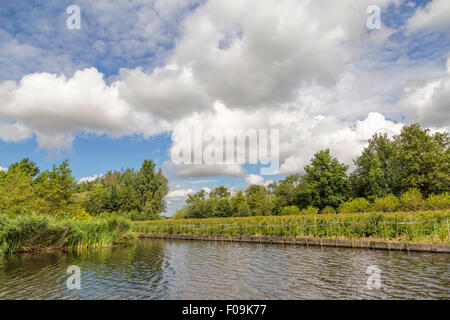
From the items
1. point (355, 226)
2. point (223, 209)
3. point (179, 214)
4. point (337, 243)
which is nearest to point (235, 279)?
point (337, 243)

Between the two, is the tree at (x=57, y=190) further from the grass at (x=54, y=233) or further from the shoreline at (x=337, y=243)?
the shoreline at (x=337, y=243)

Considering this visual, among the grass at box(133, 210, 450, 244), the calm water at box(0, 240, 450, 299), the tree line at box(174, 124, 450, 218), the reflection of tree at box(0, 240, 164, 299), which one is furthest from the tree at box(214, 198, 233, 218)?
the calm water at box(0, 240, 450, 299)

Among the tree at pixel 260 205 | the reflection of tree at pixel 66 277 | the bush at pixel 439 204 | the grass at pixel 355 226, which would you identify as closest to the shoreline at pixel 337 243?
the grass at pixel 355 226

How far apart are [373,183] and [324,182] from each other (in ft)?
39.8

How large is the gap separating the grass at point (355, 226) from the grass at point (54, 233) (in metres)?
16.4

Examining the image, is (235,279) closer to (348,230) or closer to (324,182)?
(348,230)

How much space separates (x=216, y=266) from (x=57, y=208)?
95.5 feet

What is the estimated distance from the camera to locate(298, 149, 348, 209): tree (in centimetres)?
5803

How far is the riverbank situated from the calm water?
4182mm

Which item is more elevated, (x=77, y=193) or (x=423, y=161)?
(x=423, y=161)

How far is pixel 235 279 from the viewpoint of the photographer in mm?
13242

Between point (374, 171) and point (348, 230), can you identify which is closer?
point (348, 230)

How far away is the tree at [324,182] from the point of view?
58031mm

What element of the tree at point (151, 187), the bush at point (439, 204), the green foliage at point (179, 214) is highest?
the tree at point (151, 187)
